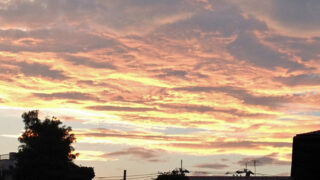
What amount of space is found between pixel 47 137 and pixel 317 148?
55620 mm

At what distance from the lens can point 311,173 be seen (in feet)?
129

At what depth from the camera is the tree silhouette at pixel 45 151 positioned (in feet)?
277

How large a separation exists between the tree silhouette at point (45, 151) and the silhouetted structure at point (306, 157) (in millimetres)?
50611

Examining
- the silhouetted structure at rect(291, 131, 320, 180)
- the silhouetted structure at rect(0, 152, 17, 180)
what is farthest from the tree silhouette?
the silhouetted structure at rect(291, 131, 320, 180)

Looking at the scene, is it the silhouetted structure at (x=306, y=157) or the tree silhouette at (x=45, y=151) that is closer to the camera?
the silhouetted structure at (x=306, y=157)

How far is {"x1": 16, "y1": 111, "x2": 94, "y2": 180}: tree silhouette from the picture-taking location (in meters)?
84.4

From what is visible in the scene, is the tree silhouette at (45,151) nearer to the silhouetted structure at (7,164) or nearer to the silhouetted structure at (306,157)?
the silhouetted structure at (7,164)

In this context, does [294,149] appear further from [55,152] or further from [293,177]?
[55,152]

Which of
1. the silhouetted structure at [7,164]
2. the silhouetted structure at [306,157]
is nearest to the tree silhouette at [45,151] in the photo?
the silhouetted structure at [7,164]

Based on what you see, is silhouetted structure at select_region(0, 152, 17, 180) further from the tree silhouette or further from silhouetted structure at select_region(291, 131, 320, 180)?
silhouetted structure at select_region(291, 131, 320, 180)

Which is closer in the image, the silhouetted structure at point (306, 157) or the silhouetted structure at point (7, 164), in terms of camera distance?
the silhouetted structure at point (306, 157)

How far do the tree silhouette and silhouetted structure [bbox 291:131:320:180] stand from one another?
5061cm

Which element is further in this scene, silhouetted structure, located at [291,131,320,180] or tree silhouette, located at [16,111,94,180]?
tree silhouette, located at [16,111,94,180]

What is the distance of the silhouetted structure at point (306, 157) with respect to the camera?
3941cm
